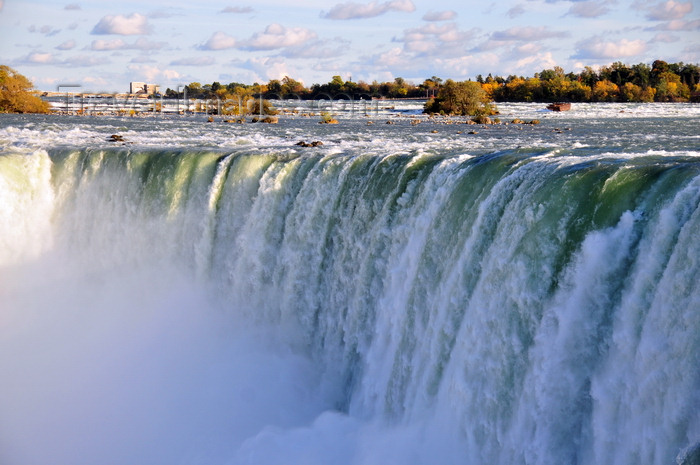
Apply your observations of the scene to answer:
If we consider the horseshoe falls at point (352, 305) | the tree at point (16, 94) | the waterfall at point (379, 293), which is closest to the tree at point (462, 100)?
the tree at point (16, 94)

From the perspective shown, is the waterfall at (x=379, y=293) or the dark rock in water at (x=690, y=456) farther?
the waterfall at (x=379, y=293)

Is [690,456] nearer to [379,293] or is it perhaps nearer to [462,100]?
[379,293]

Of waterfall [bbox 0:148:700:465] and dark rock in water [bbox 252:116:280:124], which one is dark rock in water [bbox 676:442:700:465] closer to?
waterfall [bbox 0:148:700:465]

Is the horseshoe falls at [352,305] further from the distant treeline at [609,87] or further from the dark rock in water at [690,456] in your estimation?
the distant treeline at [609,87]

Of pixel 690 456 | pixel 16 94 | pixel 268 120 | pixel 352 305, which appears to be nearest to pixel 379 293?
pixel 352 305

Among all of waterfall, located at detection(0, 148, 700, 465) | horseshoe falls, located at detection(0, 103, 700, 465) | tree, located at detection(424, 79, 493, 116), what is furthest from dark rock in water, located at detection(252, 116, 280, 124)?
waterfall, located at detection(0, 148, 700, 465)
